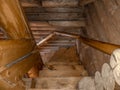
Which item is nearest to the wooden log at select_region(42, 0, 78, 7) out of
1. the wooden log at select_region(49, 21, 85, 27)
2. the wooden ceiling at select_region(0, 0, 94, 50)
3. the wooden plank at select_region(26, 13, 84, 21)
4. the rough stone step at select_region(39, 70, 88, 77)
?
the wooden ceiling at select_region(0, 0, 94, 50)

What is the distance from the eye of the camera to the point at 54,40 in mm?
5234

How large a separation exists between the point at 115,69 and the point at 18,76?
1091 millimetres

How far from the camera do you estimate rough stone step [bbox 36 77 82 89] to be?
8.29 ft

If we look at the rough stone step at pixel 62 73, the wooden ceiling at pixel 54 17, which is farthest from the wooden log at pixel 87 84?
the wooden ceiling at pixel 54 17

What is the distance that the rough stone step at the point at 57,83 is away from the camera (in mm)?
2525

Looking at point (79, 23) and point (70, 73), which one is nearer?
point (70, 73)

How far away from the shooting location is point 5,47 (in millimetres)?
1451

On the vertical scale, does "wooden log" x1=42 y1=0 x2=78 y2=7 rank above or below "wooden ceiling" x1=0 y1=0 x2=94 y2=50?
above

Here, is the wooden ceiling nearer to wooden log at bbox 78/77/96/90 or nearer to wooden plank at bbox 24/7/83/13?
wooden plank at bbox 24/7/83/13

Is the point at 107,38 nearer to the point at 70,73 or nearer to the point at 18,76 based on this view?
the point at 18,76

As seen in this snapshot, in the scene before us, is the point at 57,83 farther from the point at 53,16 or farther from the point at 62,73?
the point at 53,16

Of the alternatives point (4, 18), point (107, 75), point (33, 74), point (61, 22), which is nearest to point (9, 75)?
point (107, 75)

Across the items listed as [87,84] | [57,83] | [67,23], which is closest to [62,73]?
[57,83]

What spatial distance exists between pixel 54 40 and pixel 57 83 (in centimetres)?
271
